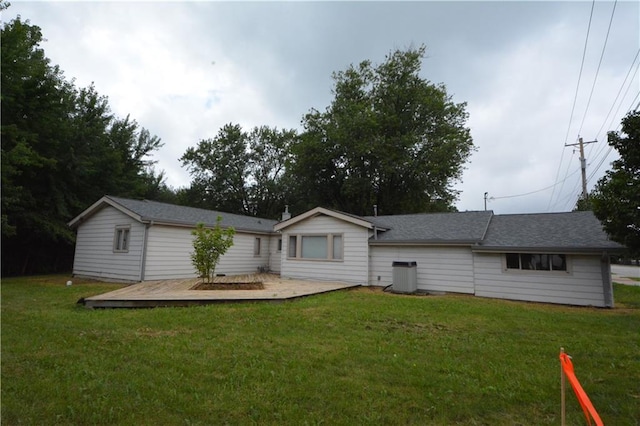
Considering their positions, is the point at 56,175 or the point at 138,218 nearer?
the point at 138,218

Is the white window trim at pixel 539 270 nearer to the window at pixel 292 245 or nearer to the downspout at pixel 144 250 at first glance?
the window at pixel 292 245

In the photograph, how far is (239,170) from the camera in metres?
35.4

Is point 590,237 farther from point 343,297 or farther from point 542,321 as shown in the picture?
point 343,297

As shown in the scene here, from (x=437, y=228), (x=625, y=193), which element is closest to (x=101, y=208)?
(x=437, y=228)

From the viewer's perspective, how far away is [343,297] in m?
9.95

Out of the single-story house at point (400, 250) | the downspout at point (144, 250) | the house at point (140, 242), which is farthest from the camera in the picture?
the house at point (140, 242)

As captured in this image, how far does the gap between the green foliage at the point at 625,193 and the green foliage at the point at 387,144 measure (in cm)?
1788

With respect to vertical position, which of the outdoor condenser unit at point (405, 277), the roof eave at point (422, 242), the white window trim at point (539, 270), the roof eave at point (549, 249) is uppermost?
the roof eave at point (422, 242)

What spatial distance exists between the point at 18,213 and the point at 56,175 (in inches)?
125

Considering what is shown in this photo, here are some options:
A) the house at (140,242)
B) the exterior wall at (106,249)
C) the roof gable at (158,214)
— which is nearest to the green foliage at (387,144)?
the roof gable at (158,214)

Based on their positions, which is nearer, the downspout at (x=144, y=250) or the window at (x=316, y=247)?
the downspout at (x=144, y=250)

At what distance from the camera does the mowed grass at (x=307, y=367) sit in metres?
3.03

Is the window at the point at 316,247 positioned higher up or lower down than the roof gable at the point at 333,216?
lower down

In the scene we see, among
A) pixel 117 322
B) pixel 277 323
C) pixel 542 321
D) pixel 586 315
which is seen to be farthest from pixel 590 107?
pixel 117 322
